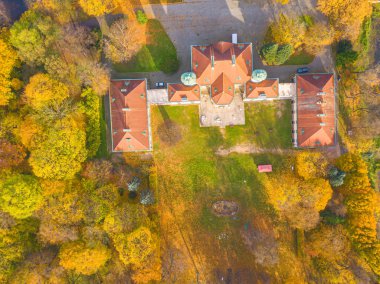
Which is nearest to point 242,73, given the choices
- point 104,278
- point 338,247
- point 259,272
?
point 338,247

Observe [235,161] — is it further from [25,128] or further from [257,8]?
[25,128]

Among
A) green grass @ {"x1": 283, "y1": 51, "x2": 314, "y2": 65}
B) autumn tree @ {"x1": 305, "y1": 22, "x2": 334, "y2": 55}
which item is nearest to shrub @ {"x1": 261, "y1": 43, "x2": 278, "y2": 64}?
green grass @ {"x1": 283, "y1": 51, "x2": 314, "y2": 65}

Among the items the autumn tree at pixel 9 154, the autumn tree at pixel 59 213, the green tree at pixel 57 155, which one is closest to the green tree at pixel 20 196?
the autumn tree at pixel 59 213

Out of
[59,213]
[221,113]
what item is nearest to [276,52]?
[221,113]

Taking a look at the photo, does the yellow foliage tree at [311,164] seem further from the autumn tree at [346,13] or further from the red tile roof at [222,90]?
the autumn tree at [346,13]

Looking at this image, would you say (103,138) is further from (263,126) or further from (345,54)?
(345,54)

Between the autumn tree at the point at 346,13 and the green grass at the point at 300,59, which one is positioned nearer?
the autumn tree at the point at 346,13
